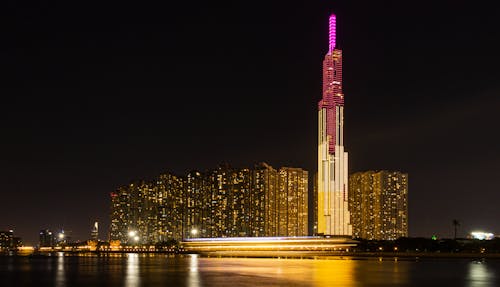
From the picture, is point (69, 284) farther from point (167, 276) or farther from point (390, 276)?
point (390, 276)

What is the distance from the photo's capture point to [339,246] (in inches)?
7746

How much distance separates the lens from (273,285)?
64.2 m

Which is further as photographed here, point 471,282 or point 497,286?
point 471,282

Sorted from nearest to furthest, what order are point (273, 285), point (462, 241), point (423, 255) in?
point (273, 285) < point (423, 255) < point (462, 241)

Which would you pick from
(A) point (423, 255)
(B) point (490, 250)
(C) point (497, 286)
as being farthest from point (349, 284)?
(B) point (490, 250)

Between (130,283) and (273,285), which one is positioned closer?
(273,285)

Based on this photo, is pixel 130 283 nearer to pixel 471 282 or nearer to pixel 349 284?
pixel 349 284

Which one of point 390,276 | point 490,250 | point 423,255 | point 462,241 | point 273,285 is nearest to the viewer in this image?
point 273,285

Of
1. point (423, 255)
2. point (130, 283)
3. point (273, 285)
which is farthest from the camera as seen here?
point (423, 255)

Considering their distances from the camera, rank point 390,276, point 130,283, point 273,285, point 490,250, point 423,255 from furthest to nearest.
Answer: point 490,250
point 423,255
point 390,276
point 130,283
point 273,285

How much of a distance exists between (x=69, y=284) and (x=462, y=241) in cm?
14781

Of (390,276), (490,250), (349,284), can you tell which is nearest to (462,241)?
(490,250)

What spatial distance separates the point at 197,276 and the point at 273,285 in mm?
17213

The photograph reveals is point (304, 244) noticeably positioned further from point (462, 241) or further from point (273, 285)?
point (273, 285)
